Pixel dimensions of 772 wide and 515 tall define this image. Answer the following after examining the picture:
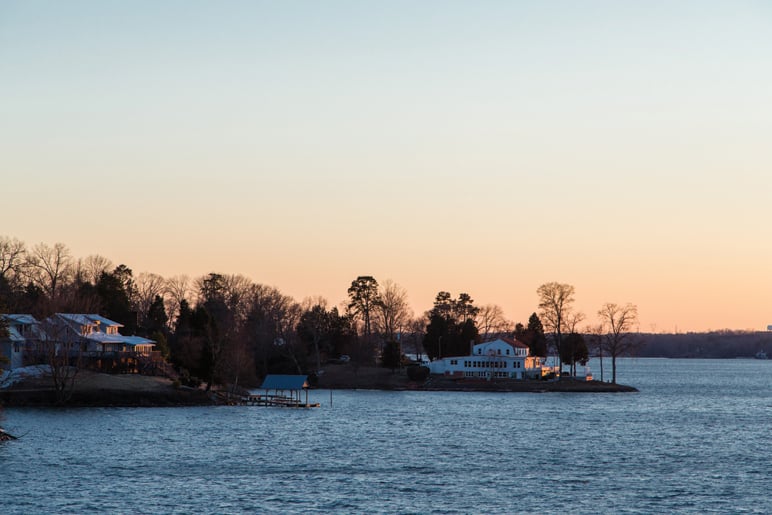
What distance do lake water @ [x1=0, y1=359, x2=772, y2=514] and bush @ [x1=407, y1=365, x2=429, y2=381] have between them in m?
44.5

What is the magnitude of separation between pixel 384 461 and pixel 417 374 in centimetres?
9183

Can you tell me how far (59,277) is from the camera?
172m

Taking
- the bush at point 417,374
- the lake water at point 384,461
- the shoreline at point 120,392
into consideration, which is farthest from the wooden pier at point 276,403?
the bush at point 417,374

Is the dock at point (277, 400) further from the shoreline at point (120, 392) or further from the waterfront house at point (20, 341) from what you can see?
the waterfront house at point (20, 341)

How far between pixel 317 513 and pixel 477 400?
84280 mm

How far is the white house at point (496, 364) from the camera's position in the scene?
6447 inches

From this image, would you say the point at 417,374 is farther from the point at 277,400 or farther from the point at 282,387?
the point at 282,387

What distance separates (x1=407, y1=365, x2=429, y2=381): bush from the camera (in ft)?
530

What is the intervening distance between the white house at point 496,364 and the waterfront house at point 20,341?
68212 millimetres

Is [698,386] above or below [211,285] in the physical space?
below

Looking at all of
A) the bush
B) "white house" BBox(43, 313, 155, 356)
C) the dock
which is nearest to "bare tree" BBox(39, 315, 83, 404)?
"white house" BBox(43, 313, 155, 356)

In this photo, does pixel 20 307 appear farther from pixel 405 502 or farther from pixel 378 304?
pixel 405 502

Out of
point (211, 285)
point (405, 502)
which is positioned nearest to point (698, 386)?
point (211, 285)

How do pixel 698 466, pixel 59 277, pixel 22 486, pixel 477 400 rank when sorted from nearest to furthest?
pixel 22 486, pixel 698 466, pixel 477 400, pixel 59 277
